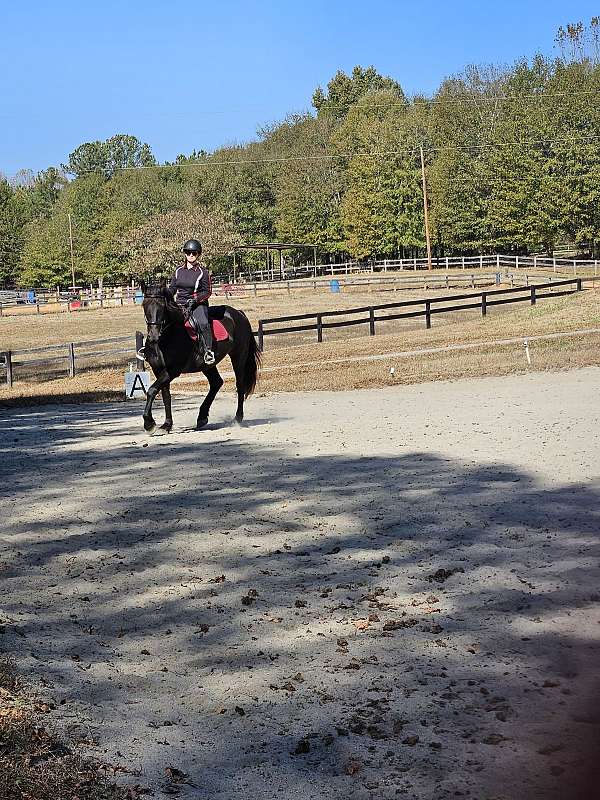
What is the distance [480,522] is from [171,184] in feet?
419

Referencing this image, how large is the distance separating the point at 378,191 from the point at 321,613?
304 ft

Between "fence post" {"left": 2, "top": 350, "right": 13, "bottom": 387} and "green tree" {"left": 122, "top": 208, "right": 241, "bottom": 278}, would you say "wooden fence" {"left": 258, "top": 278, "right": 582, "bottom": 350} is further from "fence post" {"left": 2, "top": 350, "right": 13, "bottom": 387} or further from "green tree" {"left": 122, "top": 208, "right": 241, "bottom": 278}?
"green tree" {"left": 122, "top": 208, "right": 241, "bottom": 278}

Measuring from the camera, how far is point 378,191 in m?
97.6

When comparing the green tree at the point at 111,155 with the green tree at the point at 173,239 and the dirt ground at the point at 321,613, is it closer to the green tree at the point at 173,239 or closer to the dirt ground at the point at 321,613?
the green tree at the point at 173,239

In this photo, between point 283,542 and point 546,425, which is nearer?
point 283,542

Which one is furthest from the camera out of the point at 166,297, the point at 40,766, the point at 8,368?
the point at 8,368

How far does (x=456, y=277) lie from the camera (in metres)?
73.2

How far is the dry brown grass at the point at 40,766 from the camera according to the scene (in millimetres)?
4762

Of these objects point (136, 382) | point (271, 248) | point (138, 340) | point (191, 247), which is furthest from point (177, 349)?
point (271, 248)

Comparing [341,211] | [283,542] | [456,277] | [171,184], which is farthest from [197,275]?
[171,184]

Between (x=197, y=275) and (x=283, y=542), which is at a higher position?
(x=197, y=275)

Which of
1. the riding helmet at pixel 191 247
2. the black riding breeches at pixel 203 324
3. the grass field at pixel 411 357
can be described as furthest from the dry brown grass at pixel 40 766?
the grass field at pixel 411 357

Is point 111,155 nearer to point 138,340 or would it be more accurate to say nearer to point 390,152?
point 390,152

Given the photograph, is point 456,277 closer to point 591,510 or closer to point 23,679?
point 591,510
